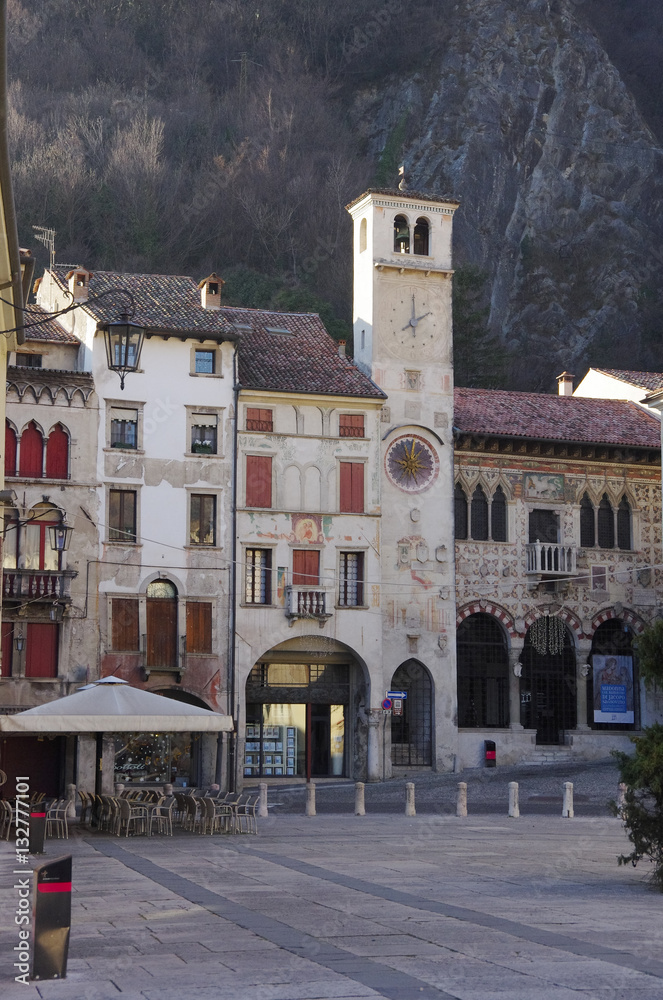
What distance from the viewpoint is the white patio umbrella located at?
832 inches

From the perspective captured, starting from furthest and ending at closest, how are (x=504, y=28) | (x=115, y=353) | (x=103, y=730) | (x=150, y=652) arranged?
(x=504, y=28) < (x=150, y=652) < (x=103, y=730) < (x=115, y=353)

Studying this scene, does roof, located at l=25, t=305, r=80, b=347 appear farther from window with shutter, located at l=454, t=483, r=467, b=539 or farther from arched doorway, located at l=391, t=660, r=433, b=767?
arched doorway, located at l=391, t=660, r=433, b=767

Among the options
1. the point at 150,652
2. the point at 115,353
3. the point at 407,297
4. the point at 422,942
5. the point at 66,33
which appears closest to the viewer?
the point at 422,942

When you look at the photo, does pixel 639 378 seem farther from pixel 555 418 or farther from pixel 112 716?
pixel 112 716

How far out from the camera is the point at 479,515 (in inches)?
1661

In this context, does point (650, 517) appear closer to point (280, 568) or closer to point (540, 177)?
point (280, 568)

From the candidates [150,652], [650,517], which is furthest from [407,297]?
[150,652]

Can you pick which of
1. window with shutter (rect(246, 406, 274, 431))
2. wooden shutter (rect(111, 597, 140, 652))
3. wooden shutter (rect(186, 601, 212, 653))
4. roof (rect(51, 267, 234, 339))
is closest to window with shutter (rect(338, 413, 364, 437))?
window with shutter (rect(246, 406, 274, 431))

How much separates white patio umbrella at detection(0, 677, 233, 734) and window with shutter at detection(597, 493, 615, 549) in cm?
2303

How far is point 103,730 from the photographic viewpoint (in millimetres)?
21219

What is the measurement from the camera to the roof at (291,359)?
132 ft

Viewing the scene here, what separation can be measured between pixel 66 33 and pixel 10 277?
67444 mm

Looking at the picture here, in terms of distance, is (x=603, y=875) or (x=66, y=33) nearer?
(x=603, y=875)

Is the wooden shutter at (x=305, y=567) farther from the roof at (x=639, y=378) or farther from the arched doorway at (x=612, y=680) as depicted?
the roof at (x=639, y=378)
